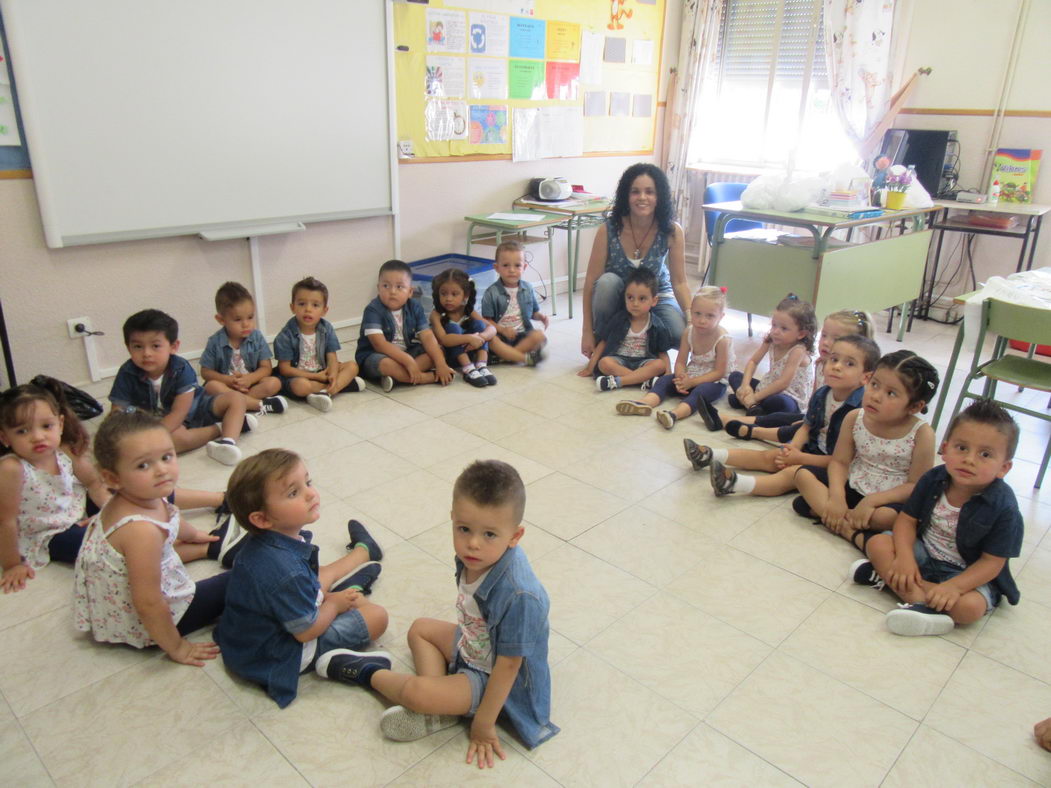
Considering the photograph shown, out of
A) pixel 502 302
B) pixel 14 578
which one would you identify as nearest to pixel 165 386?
pixel 14 578

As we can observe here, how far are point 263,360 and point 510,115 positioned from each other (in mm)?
2424

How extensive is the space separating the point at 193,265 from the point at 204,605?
2205 mm

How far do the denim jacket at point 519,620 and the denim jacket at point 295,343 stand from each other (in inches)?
84.0

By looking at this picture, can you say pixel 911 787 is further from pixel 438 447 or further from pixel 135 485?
pixel 438 447

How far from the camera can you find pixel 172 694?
168cm

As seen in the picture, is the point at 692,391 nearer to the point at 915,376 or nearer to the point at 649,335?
the point at 649,335

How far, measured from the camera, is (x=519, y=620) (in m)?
1.41

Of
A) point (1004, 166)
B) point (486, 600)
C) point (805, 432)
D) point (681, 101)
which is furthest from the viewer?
point (681, 101)

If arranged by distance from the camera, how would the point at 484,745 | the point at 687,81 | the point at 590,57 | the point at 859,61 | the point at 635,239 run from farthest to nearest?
the point at 687,81 < the point at 590,57 < the point at 859,61 < the point at 635,239 < the point at 484,745

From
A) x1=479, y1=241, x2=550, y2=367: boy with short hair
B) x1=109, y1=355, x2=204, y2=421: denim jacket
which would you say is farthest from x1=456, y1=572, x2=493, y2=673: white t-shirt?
x1=479, y1=241, x2=550, y2=367: boy with short hair

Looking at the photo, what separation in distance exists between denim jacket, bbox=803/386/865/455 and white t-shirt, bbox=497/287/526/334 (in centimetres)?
169

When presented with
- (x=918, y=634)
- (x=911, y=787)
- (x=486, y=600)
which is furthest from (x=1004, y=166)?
(x=486, y=600)

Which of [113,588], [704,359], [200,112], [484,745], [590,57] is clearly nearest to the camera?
[484,745]

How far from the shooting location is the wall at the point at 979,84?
450 centimetres
